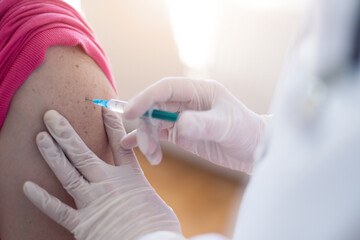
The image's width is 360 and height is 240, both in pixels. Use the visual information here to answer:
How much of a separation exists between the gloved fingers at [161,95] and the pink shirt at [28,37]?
246 millimetres

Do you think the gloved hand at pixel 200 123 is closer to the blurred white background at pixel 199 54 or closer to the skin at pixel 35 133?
the skin at pixel 35 133

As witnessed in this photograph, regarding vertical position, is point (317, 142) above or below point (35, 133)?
above

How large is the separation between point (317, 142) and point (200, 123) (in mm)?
417

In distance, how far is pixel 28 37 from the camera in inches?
38.0

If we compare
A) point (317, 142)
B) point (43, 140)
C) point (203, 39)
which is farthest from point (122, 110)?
point (203, 39)

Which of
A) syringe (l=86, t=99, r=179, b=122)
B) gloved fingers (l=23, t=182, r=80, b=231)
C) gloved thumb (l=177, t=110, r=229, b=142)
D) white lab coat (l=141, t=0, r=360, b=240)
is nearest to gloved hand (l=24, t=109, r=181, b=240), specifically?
gloved fingers (l=23, t=182, r=80, b=231)

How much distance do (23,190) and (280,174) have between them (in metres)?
0.69

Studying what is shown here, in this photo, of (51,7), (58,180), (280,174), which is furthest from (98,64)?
(280,174)

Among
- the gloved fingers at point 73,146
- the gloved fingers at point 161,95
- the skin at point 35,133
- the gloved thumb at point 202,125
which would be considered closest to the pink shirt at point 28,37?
the skin at point 35,133

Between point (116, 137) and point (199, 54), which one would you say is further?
point (199, 54)

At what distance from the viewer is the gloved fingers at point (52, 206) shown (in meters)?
0.91

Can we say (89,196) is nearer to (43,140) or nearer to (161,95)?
(43,140)

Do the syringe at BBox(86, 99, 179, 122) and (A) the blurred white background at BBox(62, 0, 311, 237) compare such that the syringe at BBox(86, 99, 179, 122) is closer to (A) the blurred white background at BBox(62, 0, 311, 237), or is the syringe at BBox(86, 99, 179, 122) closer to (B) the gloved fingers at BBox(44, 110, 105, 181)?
(B) the gloved fingers at BBox(44, 110, 105, 181)

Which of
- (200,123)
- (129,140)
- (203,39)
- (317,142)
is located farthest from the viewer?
(203,39)
